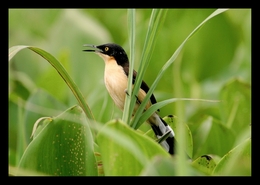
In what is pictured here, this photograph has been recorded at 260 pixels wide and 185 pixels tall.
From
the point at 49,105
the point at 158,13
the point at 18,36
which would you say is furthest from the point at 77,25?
the point at 158,13

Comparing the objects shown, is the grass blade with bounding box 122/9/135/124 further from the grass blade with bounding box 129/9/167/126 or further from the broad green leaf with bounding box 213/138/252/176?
the broad green leaf with bounding box 213/138/252/176

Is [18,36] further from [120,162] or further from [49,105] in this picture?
[120,162]

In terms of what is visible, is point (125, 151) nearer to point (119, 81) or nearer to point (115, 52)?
point (119, 81)

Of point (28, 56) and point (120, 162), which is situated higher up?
point (28, 56)

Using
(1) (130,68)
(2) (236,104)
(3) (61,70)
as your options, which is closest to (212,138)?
(2) (236,104)

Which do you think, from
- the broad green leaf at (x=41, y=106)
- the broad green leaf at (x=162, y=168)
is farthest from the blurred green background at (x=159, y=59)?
the broad green leaf at (x=162, y=168)
